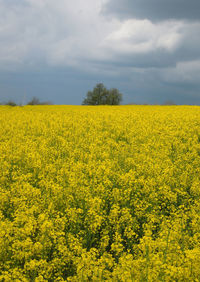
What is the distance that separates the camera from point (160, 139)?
43.8 ft

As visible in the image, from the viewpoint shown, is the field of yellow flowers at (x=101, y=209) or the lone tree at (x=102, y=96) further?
the lone tree at (x=102, y=96)

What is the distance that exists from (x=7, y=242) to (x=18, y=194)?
7.46 ft

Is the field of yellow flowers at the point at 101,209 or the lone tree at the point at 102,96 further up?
the lone tree at the point at 102,96

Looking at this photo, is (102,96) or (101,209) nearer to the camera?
(101,209)

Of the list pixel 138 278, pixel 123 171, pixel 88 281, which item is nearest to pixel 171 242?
pixel 138 278

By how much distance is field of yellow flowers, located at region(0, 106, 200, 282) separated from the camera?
4504 millimetres

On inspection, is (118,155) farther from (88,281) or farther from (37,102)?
(37,102)

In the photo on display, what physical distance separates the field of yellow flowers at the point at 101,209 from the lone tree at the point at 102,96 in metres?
63.6

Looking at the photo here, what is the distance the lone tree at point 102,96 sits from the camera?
3078 inches

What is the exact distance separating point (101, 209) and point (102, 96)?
243ft

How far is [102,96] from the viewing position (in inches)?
3127

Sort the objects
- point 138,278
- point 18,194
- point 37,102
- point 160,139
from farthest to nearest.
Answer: point 37,102 < point 160,139 < point 18,194 < point 138,278

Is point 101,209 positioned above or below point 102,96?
below

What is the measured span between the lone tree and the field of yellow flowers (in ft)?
209
